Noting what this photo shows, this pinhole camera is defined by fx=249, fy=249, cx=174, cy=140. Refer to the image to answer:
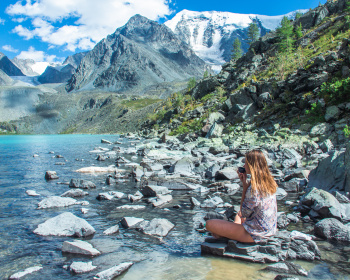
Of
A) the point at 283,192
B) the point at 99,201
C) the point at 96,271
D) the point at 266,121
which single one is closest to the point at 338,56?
the point at 266,121

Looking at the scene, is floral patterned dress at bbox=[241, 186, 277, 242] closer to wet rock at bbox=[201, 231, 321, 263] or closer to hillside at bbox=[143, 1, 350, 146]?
wet rock at bbox=[201, 231, 321, 263]

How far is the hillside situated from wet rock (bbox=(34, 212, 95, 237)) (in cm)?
1903

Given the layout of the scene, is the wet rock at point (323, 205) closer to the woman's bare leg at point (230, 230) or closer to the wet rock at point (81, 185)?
the woman's bare leg at point (230, 230)

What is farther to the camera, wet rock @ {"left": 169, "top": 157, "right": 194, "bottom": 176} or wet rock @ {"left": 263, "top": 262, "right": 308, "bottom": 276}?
wet rock @ {"left": 169, "top": 157, "right": 194, "bottom": 176}

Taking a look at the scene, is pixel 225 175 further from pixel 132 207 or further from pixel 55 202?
pixel 55 202

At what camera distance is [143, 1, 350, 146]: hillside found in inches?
884

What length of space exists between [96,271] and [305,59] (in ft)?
123

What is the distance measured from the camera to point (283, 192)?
36.4ft

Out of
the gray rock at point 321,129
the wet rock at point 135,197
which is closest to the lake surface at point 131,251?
the wet rock at point 135,197

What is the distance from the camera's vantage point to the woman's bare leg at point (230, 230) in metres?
5.78

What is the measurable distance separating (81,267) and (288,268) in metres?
4.31

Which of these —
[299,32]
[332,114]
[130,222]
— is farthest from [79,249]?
[299,32]

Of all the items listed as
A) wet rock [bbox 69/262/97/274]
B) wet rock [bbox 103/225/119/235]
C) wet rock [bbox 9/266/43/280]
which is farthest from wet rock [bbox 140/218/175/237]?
wet rock [bbox 9/266/43/280]

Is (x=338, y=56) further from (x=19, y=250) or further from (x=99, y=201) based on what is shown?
(x=19, y=250)
